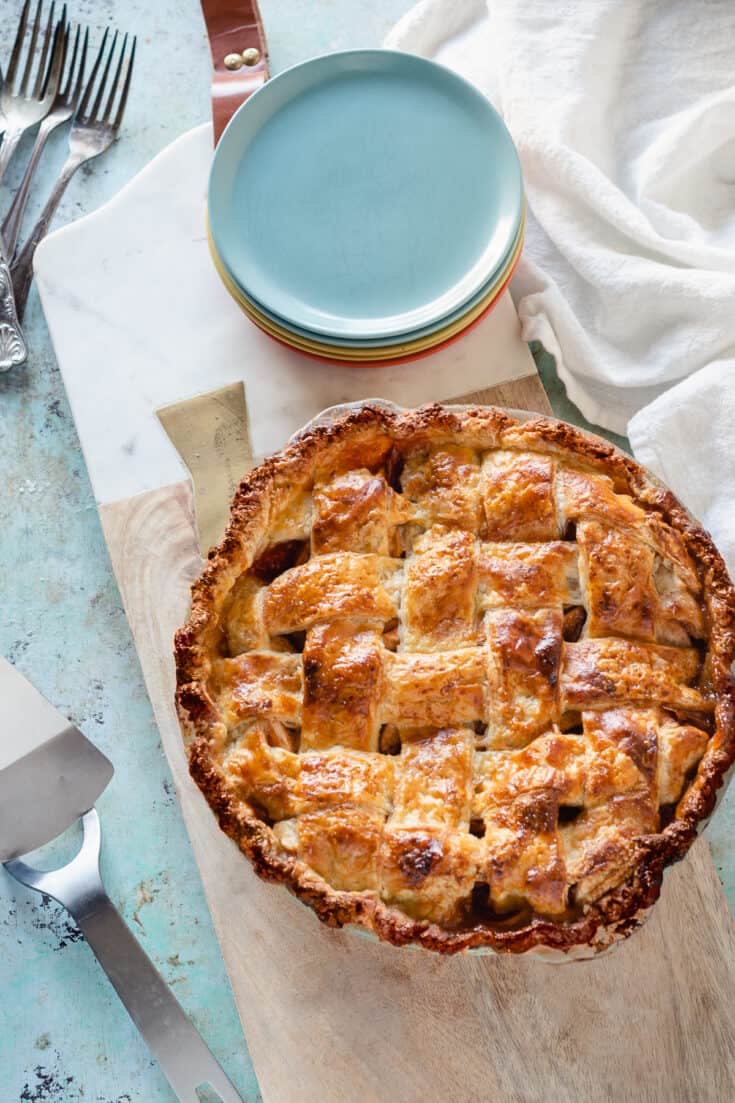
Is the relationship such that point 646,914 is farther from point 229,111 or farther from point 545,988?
point 229,111

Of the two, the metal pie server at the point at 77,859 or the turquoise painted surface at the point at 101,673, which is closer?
the metal pie server at the point at 77,859

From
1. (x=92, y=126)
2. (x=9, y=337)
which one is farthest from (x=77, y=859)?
(x=92, y=126)

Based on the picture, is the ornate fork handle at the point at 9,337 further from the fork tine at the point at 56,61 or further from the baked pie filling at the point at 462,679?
the baked pie filling at the point at 462,679

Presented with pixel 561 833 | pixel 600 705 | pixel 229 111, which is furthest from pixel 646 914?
pixel 229 111

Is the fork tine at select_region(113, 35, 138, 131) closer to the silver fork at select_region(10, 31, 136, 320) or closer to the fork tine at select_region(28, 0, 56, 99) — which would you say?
the silver fork at select_region(10, 31, 136, 320)

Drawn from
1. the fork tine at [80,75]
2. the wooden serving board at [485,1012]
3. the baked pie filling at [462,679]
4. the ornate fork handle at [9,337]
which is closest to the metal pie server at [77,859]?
the wooden serving board at [485,1012]

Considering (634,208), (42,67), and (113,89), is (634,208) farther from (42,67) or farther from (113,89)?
(42,67)
